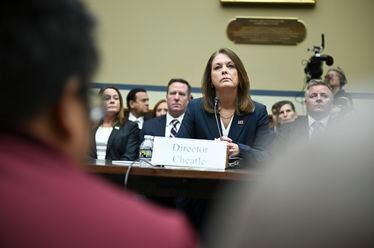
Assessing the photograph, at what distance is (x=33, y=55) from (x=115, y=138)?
312 centimetres

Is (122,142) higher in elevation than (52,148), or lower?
lower

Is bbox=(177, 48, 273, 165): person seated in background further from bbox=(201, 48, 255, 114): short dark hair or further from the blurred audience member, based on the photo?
the blurred audience member

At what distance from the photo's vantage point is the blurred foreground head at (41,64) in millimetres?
551

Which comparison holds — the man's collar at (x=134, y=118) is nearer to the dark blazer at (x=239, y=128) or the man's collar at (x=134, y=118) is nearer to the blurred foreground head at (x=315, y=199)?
the dark blazer at (x=239, y=128)

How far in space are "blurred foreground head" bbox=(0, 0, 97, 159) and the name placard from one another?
6.22ft

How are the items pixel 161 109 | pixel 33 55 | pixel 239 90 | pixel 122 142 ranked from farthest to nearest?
pixel 161 109 → pixel 122 142 → pixel 239 90 → pixel 33 55

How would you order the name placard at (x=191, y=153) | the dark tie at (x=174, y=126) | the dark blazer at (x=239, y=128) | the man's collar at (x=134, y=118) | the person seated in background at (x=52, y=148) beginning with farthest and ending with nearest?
the man's collar at (x=134, y=118), the dark tie at (x=174, y=126), the dark blazer at (x=239, y=128), the name placard at (x=191, y=153), the person seated in background at (x=52, y=148)

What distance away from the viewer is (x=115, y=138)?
3650 mm

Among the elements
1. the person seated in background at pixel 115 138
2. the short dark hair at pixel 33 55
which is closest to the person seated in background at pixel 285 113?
the person seated in background at pixel 115 138

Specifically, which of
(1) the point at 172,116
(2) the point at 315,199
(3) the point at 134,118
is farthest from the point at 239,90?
(2) the point at 315,199

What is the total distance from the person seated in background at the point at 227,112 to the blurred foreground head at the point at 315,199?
229cm

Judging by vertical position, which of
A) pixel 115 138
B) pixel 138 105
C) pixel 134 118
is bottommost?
pixel 115 138

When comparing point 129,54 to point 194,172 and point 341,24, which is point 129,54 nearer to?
point 341,24

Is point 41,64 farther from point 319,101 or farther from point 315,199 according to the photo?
point 319,101
